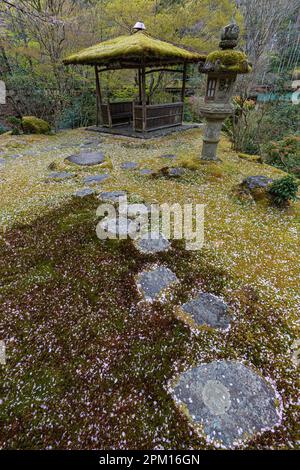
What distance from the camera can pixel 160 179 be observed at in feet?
17.1

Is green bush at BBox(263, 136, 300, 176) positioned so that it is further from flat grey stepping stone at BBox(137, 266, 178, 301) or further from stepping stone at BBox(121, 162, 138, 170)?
flat grey stepping stone at BBox(137, 266, 178, 301)

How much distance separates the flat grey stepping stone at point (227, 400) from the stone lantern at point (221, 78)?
495 centimetres

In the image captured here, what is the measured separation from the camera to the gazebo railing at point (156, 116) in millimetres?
8750

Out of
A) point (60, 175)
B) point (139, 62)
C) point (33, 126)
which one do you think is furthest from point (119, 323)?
point (139, 62)

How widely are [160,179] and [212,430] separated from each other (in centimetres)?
443

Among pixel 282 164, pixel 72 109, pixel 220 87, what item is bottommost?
pixel 282 164

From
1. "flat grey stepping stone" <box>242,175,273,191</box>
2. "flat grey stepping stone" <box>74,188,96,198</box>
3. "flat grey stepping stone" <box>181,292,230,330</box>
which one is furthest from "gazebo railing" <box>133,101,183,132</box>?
"flat grey stepping stone" <box>181,292,230,330</box>

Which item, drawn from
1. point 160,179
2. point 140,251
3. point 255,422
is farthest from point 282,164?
point 255,422

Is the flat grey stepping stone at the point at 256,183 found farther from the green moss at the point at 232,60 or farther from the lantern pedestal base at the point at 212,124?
the green moss at the point at 232,60

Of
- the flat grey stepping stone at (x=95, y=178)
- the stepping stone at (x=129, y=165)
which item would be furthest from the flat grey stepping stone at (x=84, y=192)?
the stepping stone at (x=129, y=165)

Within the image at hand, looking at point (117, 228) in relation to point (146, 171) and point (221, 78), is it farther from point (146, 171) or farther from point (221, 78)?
point (221, 78)

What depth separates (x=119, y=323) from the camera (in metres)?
2.20

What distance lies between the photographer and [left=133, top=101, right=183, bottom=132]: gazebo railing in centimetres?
875
